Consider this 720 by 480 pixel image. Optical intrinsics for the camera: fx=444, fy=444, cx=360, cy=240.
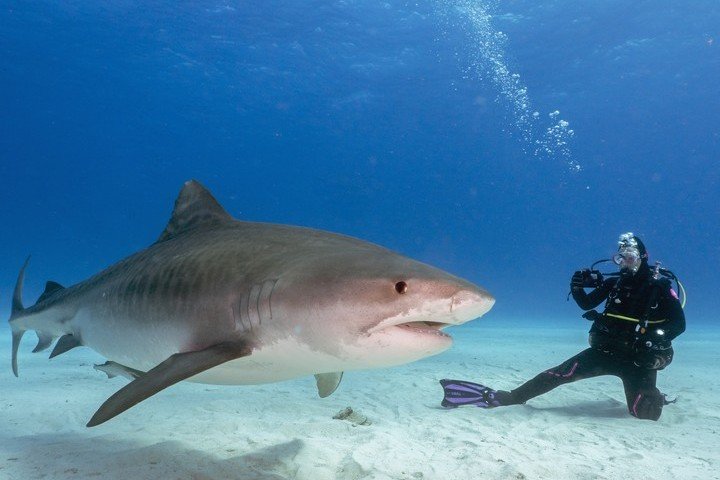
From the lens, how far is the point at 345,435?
3953mm

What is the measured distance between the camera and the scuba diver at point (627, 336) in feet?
16.5

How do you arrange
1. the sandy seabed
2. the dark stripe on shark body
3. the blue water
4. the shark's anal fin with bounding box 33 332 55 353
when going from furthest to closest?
1. the blue water
2. the shark's anal fin with bounding box 33 332 55 353
3. the sandy seabed
4. the dark stripe on shark body

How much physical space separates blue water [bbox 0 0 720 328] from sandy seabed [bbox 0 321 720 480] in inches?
1063

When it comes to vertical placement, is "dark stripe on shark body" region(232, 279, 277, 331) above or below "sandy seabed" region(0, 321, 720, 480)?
above

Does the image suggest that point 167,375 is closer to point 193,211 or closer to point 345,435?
point 193,211

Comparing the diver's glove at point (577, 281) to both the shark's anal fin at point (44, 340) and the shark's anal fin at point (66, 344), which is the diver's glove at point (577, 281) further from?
the shark's anal fin at point (44, 340)

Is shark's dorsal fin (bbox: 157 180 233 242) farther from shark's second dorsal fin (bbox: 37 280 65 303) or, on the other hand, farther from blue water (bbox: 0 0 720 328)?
blue water (bbox: 0 0 720 328)

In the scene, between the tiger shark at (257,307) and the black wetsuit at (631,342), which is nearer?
the tiger shark at (257,307)

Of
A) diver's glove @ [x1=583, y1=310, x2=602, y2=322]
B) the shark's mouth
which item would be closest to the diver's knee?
diver's glove @ [x1=583, y1=310, x2=602, y2=322]

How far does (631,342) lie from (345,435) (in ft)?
11.5

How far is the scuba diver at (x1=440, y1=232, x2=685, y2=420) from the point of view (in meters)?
5.03

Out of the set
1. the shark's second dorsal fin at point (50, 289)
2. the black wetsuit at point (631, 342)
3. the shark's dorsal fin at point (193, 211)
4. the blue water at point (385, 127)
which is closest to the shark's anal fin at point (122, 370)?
→ the shark's dorsal fin at point (193, 211)

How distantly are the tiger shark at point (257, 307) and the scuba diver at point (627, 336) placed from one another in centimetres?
303

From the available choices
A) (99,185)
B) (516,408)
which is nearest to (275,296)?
(516,408)
